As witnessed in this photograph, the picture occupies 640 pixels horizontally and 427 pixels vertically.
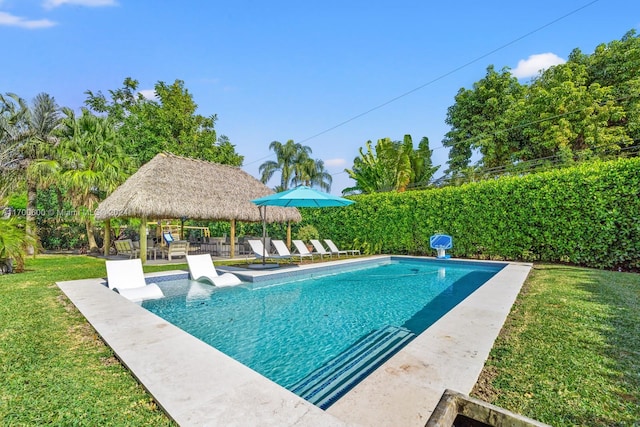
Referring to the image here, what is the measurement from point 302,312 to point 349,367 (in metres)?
2.58

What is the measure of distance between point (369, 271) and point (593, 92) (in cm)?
2169

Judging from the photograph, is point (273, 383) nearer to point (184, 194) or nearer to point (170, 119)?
point (184, 194)

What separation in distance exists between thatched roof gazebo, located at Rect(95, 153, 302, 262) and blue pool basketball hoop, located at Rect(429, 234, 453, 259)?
7660 millimetres

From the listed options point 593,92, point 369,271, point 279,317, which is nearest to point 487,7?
point 369,271

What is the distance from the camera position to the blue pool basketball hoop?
13.8m

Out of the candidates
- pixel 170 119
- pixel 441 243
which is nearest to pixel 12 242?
pixel 441 243

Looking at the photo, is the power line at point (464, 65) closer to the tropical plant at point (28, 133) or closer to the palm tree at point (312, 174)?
the palm tree at point (312, 174)

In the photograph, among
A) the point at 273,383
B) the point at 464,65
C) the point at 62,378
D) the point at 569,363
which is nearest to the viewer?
the point at 273,383

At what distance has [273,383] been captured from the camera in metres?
2.75

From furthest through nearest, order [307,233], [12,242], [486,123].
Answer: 1. [486,123]
2. [307,233]
3. [12,242]

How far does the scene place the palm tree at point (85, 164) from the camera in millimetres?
15305

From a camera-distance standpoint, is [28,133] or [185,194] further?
[28,133]

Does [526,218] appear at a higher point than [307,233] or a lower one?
higher

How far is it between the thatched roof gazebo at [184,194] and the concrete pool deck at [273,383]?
29.8 ft
